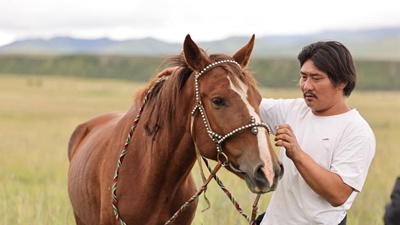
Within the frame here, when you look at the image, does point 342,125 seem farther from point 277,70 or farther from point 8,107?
point 277,70

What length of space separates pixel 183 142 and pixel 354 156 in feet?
3.71

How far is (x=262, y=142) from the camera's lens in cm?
295

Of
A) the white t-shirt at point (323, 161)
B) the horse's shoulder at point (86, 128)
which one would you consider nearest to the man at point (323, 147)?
the white t-shirt at point (323, 161)

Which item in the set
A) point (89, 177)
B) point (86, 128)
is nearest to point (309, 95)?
point (89, 177)

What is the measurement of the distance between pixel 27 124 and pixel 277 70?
8261 centimetres

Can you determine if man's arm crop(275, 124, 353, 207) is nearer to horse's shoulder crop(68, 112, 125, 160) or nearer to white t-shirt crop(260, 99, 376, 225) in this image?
white t-shirt crop(260, 99, 376, 225)

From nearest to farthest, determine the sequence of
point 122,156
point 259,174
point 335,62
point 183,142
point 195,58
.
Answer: point 259,174, point 335,62, point 195,58, point 183,142, point 122,156

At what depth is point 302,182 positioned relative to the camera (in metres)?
3.29

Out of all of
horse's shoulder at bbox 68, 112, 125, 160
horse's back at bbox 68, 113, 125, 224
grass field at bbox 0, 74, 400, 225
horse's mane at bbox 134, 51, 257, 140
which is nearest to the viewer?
horse's mane at bbox 134, 51, 257, 140

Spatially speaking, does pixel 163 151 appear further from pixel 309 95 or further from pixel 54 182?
pixel 54 182

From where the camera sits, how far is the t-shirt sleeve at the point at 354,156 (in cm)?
312

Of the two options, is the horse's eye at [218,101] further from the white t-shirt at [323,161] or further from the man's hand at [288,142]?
the white t-shirt at [323,161]

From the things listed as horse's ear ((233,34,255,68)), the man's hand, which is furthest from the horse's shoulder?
the man's hand

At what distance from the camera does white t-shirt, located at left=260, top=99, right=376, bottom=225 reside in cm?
313
